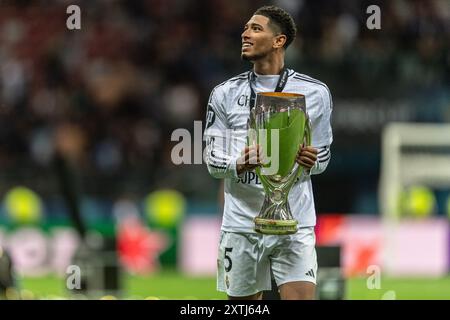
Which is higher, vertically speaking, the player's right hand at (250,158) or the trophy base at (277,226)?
the player's right hand at (250,158)

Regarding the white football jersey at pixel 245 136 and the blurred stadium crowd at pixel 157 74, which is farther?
the blurred stadium crowd at pixel 157 74

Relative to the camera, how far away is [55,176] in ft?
51.7

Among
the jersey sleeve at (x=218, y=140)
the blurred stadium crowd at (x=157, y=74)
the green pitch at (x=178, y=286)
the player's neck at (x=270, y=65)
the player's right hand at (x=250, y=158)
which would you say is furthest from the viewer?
the blurred stadium crowd at (x=157, y=74)

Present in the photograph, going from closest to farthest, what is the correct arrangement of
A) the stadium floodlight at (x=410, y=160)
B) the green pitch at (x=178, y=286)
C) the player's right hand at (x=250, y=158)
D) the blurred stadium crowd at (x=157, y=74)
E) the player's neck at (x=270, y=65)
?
the player's right hand at (x=250, y=158) < the player's neck at (x=270, y=65) < the green pitch at (x=178, y=286) < the stadium floodlight at (x=410, y=160) < the blurred stadium crowd at (x=157, y=74)

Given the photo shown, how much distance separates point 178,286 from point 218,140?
748cm

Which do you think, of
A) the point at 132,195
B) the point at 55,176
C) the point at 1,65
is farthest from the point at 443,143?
the point at 1,65

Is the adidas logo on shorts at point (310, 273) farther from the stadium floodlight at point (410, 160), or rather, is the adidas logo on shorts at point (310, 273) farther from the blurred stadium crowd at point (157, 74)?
the stadium floodlight at point (410, 160)

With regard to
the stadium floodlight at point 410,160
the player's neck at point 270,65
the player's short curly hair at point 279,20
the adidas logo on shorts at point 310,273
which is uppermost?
the player's short curly hair at point 279,20

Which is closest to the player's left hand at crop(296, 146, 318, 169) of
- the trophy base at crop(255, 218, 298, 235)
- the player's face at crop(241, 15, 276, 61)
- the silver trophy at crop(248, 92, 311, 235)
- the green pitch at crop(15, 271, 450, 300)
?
the silver trophy at crop(248, 92, 311, 235)

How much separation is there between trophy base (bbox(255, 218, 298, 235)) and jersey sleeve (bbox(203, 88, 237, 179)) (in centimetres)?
29

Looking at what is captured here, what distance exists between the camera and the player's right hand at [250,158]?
5816mm

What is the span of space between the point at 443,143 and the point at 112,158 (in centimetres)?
457

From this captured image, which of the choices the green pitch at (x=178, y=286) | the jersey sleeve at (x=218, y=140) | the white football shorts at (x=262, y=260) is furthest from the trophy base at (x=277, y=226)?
the green pitch at (x=178, y=286)
